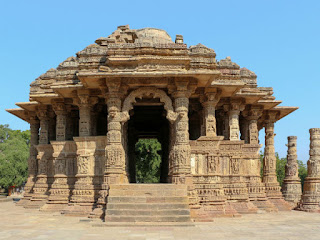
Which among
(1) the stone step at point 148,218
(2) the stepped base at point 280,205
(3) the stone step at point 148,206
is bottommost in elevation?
(2) the stepped base at point 280,205

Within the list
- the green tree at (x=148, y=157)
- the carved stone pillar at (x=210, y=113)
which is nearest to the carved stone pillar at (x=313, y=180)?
the carved stone pillar at (x=210, y=113)

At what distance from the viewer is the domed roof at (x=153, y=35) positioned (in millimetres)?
15805

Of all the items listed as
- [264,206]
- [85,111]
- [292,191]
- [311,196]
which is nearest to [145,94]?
[85,111]

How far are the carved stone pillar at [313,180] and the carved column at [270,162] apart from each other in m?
1.29

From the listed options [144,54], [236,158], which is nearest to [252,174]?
[236,158]

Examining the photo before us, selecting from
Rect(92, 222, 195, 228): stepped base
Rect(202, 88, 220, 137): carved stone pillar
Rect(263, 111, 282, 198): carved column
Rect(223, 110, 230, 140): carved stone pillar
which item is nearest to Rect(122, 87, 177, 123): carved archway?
Rect(202, 88, 220, 137): carved stone pillar

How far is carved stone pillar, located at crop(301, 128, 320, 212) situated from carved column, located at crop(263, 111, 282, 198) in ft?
4.24

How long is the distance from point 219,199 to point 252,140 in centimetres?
453

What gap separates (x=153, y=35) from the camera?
16.1 m

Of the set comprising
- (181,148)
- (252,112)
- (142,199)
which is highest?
(252,112)

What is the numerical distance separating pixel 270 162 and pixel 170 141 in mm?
5930

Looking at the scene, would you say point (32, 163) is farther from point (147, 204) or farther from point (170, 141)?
point (147, 204)

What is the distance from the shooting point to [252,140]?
1578 centimetres

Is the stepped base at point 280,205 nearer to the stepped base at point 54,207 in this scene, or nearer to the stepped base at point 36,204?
the stepped base at point 54,207
